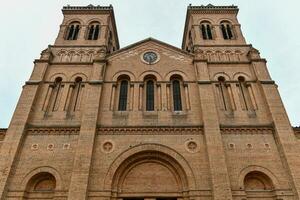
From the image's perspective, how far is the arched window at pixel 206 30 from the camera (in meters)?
25.1

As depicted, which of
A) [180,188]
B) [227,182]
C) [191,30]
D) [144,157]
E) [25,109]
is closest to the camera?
[227,182]

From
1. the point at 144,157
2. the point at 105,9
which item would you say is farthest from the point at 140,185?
the point at 105,9

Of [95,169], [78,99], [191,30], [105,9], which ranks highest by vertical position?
[105,9]

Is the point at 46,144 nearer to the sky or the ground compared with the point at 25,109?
nearer to the ground

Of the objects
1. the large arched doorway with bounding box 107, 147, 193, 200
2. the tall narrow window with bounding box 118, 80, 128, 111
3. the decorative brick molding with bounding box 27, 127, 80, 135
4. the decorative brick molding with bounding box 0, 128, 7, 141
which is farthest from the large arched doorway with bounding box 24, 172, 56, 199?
the tall narrow window with bounding box 118, 80, 128, 111

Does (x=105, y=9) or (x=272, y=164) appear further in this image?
(x=105, y=9)

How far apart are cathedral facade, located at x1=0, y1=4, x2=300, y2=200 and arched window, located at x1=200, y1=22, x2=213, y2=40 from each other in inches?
104

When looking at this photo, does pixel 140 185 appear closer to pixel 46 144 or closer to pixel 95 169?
pixel 95 169

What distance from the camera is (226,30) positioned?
25.7 m

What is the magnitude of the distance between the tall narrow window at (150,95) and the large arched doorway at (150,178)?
3609 mm

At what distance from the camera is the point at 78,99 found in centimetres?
1920

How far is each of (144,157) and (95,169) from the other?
10.1ft

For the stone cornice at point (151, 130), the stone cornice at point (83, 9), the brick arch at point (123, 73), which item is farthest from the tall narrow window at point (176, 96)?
the stone cornice at point (83, 9)

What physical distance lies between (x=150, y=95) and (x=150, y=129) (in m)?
3.36
